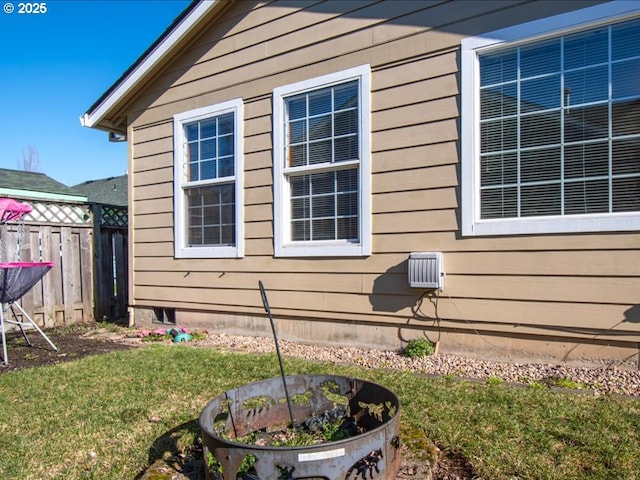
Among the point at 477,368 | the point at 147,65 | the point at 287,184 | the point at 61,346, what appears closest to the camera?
the point at 477,368

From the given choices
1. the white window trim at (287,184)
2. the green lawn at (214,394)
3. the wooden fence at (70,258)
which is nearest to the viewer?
the green lawn at (214,394)

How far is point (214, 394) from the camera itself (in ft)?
12.2

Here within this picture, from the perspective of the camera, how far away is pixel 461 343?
177 inches

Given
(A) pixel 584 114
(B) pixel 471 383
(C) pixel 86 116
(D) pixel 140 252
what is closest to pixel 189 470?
(B) pixel 471 383

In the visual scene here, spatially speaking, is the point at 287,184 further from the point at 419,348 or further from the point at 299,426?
the point at 299,426

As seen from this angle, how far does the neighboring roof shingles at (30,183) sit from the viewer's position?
11.5 m

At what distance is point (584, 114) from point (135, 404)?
426 cm

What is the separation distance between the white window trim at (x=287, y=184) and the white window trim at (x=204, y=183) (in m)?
0.57

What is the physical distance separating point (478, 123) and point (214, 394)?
130 inches

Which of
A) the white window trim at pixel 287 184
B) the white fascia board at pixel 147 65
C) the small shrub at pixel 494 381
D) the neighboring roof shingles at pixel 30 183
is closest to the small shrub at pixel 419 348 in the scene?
the small shrub at pixel 494 381

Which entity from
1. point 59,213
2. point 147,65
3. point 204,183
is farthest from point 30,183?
point 204,183

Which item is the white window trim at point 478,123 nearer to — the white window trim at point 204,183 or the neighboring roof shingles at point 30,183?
the white window trim at point 204,183

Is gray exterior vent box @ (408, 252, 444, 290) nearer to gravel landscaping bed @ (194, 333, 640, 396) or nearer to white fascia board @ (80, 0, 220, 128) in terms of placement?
gravel landscaping bed @ (194, 333, 640, 396)

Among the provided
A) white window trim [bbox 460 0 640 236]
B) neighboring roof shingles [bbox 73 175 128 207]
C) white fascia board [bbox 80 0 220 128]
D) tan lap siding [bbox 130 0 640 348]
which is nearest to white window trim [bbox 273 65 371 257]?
tan lap siding [bbox 130 0 640 348]
